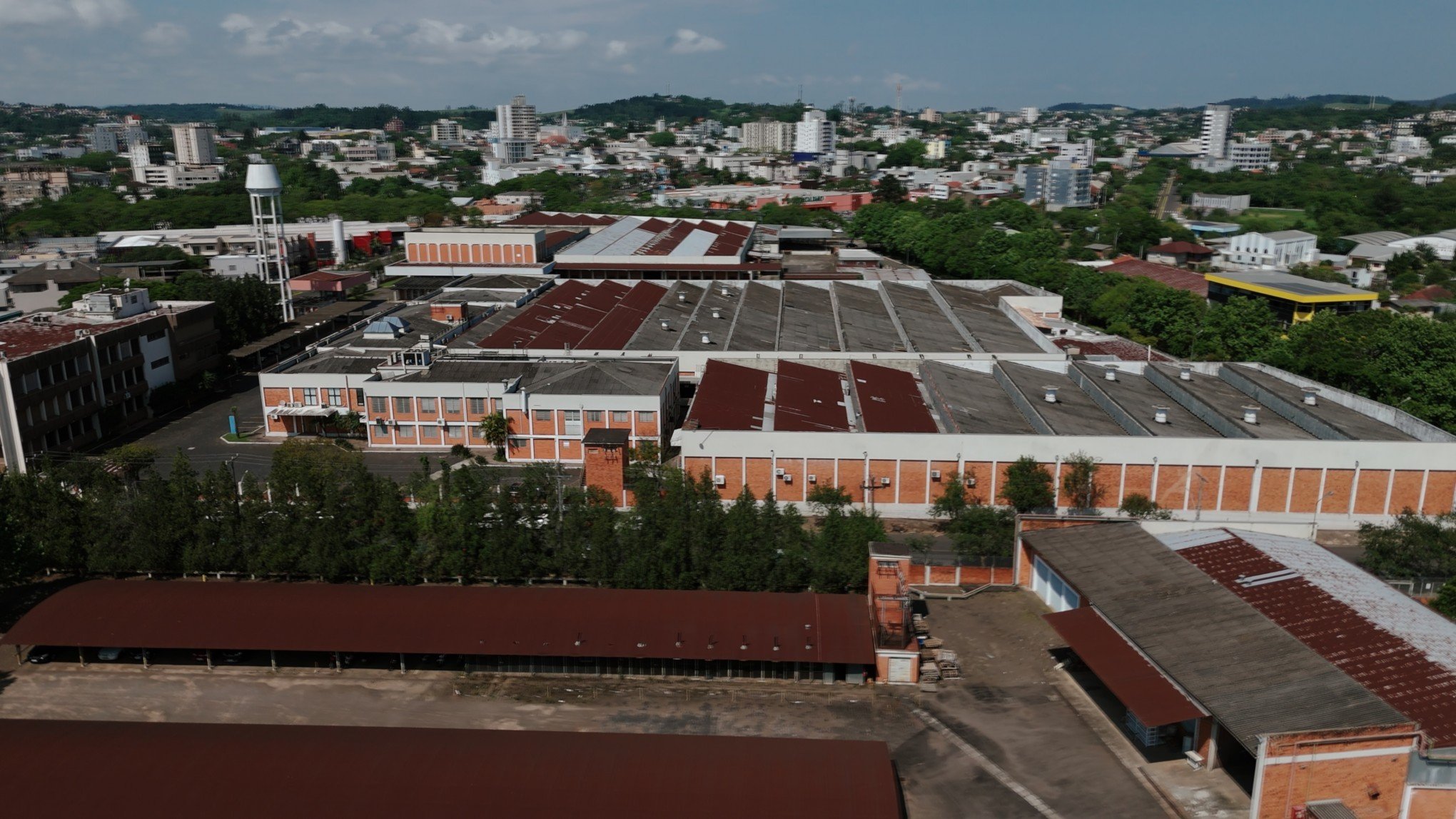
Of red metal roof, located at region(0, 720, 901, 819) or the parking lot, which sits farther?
the parking lot

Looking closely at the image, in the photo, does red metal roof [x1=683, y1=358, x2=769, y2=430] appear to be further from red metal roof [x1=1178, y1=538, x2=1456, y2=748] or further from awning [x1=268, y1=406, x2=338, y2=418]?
awning [x1=268, y1=406, x2=338, y2=418]

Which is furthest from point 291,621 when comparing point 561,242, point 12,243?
point 12,243

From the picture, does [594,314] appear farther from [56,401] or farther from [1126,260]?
[1126,260]

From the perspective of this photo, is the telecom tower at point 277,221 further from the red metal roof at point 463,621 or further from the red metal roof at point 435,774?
the red metal roof at point 435,774

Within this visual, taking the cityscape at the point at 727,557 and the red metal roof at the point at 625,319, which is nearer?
the cityscape at the point at 727,557

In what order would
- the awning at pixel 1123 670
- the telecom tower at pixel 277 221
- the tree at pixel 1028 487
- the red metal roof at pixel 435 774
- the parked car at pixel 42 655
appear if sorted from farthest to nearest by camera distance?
the telecom tower at pixel 277 221 < the tree at pixel 1028 487 < the parked car at pixel 42 655 < the awning at pixel 1123 670 < the red metal roof at pixel 435 774

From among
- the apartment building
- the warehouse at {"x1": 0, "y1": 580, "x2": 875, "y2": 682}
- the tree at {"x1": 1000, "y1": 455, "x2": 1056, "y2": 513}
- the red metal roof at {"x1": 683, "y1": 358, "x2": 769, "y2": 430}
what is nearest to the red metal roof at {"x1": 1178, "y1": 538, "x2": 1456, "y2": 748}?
the tree at {"x1": 1000, "y1": 455, "x2": 1056, "y2": 513}

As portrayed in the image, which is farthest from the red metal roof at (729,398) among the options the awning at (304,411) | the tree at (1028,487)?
the awning at (304,411)

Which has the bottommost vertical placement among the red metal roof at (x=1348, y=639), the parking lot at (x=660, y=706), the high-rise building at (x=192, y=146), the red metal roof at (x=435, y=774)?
the parking lot at (x=660, y=706)
